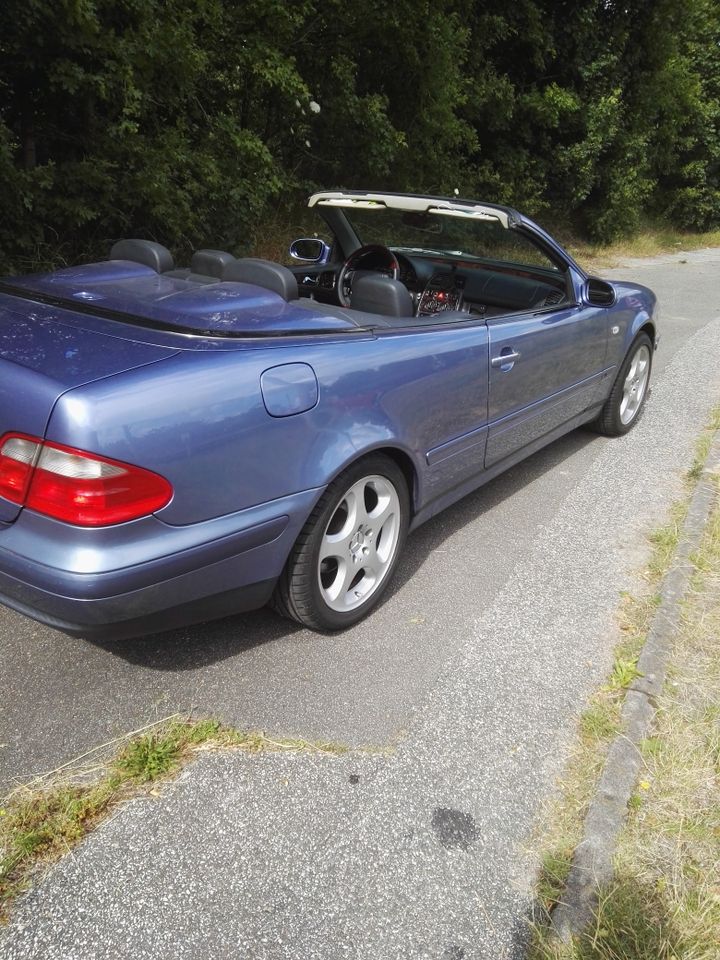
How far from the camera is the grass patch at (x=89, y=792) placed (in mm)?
1821

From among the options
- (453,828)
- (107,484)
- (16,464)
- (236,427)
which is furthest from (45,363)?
(453,828)

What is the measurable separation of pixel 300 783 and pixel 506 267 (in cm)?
329

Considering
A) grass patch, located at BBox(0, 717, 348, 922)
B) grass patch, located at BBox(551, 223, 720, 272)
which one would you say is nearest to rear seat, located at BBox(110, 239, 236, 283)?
grass patch, located at BBox(0, 717, 348, 922)

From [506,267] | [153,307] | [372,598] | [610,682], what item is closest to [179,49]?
[506,267]

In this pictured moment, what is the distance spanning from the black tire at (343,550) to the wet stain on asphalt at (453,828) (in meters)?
0.85

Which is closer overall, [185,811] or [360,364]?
[185,811]

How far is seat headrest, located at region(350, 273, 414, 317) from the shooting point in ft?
10.1

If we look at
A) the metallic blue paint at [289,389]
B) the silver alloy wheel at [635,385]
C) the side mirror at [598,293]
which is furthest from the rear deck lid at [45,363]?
the silver alloy wheel at [635,385]

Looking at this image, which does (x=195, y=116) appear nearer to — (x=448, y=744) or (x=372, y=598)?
(x=372, y=598)

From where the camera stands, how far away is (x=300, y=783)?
2.11 metres

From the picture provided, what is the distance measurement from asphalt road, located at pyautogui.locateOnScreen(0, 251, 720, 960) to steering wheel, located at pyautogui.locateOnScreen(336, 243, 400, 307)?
1.46 m

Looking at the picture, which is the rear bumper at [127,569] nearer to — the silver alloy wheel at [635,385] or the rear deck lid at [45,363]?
the rear deck lid at [45,363]

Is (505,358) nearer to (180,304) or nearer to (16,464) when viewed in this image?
(180,304)

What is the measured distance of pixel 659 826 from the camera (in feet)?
6.60
